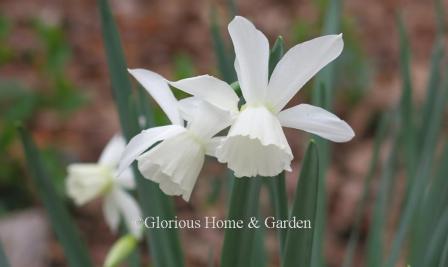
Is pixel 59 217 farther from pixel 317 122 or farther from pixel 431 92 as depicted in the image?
pixel 431 92

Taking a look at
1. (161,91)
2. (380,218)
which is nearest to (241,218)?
(161,91)

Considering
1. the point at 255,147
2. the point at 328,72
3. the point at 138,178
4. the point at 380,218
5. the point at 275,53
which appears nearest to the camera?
the point at 255,147

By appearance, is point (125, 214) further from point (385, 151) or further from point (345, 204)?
point (385, 151)

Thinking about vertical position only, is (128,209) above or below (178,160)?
below

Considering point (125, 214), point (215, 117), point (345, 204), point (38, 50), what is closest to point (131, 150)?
point (215, 117)

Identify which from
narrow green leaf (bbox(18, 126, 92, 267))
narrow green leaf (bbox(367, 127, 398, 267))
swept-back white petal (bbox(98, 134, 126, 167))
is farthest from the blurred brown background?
narrow green leaf (bbox(18, 126, 92, 267))

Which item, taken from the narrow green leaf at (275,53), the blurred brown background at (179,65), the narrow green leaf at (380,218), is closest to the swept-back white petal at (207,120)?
Answer: the narrow green leaf at (275,53)

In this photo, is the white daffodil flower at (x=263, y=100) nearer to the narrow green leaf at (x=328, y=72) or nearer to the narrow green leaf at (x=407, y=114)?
the narrow green leaf at (x=328, y=72)
